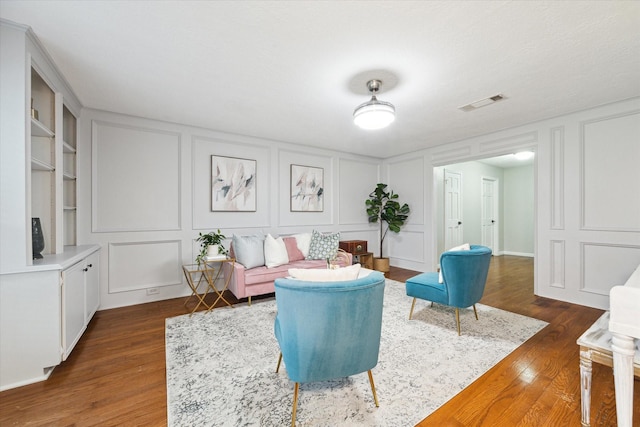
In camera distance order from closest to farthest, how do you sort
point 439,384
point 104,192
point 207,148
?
point 439,384 → point 104,192 → point 207,148

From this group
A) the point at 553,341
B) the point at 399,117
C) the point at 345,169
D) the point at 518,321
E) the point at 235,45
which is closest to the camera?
the point at 235,45

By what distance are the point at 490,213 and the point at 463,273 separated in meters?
6.13

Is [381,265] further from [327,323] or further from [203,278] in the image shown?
[327,323]

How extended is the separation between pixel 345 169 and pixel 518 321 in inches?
153

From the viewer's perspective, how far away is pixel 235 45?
208 cm

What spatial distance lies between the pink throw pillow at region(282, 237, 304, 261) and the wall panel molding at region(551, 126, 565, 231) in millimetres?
3690

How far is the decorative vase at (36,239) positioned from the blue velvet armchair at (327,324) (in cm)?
224

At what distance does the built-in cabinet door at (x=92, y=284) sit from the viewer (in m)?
2.68

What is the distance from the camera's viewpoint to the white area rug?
1620 millimetres

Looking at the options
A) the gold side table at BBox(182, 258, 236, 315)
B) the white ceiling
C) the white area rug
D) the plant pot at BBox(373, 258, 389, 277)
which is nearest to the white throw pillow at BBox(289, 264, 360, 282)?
the white area rug

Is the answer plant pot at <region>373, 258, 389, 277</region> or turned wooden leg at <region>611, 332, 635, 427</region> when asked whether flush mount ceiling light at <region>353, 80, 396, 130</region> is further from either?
plant pot at <region>373, 258, 389, 277</region>

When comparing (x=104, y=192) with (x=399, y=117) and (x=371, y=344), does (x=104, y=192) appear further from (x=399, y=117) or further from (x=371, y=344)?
(x=399, y=117)

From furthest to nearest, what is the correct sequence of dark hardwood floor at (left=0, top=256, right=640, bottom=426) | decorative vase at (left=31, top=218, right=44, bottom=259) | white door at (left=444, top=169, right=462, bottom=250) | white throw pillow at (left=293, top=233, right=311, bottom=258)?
white door at (left=444, top=169, right=462, bottom=250)
white throw pillow at (left=293, top=233, right=311, bottom=258)
decorative vase at (left=31, top=218, right=44, bottom=259)
dark hardwood floor at (left=0, top=256, right=640, bottom=426)

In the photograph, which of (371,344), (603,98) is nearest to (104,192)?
(371,344)
